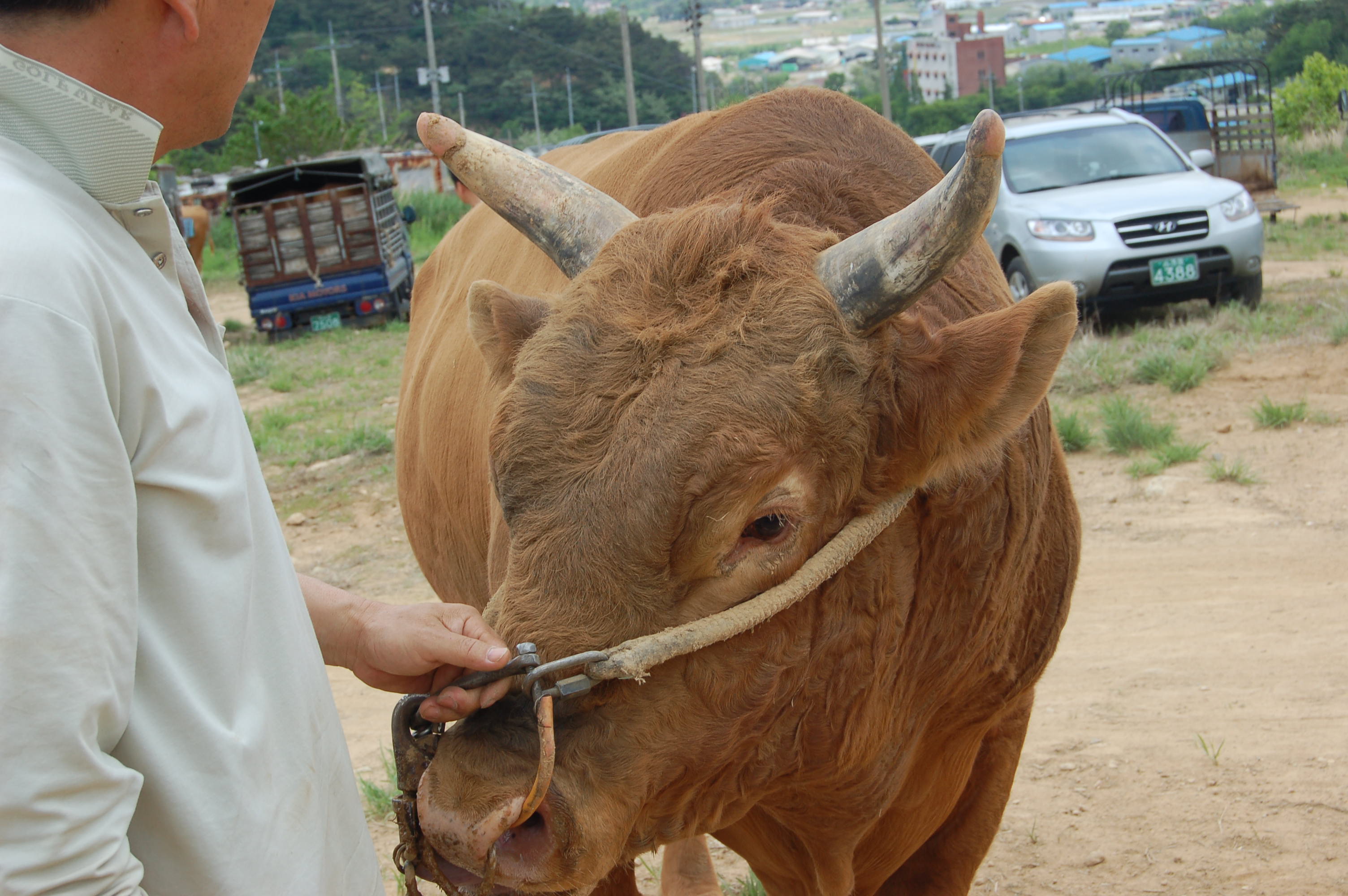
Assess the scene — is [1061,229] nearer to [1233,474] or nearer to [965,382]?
[1233,474]

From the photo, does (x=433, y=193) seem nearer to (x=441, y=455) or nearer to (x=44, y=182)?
(x=441, y=455)

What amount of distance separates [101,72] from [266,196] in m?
18.5

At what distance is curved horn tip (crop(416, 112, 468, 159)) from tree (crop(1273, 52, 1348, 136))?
29671mm

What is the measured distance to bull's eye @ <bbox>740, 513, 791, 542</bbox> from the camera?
87.0 inches

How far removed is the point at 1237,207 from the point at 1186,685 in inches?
289

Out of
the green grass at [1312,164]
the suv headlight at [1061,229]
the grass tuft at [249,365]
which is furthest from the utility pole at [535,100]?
the suv headlight at [1061,229]

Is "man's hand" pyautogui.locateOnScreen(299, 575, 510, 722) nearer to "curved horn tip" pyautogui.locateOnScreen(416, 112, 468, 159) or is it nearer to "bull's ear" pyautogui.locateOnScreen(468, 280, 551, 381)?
"bull's ear" pyautogui.locateOnScreen(468, 280, 551, 381)

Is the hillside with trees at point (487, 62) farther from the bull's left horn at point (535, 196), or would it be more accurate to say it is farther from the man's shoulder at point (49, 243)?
the man's shoulder at point (49, 243)

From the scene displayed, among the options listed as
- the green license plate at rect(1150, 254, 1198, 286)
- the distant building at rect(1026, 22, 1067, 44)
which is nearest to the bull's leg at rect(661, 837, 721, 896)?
the green license plate at rect(1150, 254, 1198, 286)

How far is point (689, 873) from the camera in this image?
159 inches

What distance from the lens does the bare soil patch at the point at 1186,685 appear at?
3938 millimetres

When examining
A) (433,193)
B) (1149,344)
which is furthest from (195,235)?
(1149,344)

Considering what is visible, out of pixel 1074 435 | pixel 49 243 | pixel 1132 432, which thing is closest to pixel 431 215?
pixel 1074 435

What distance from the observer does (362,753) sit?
5027 mm
